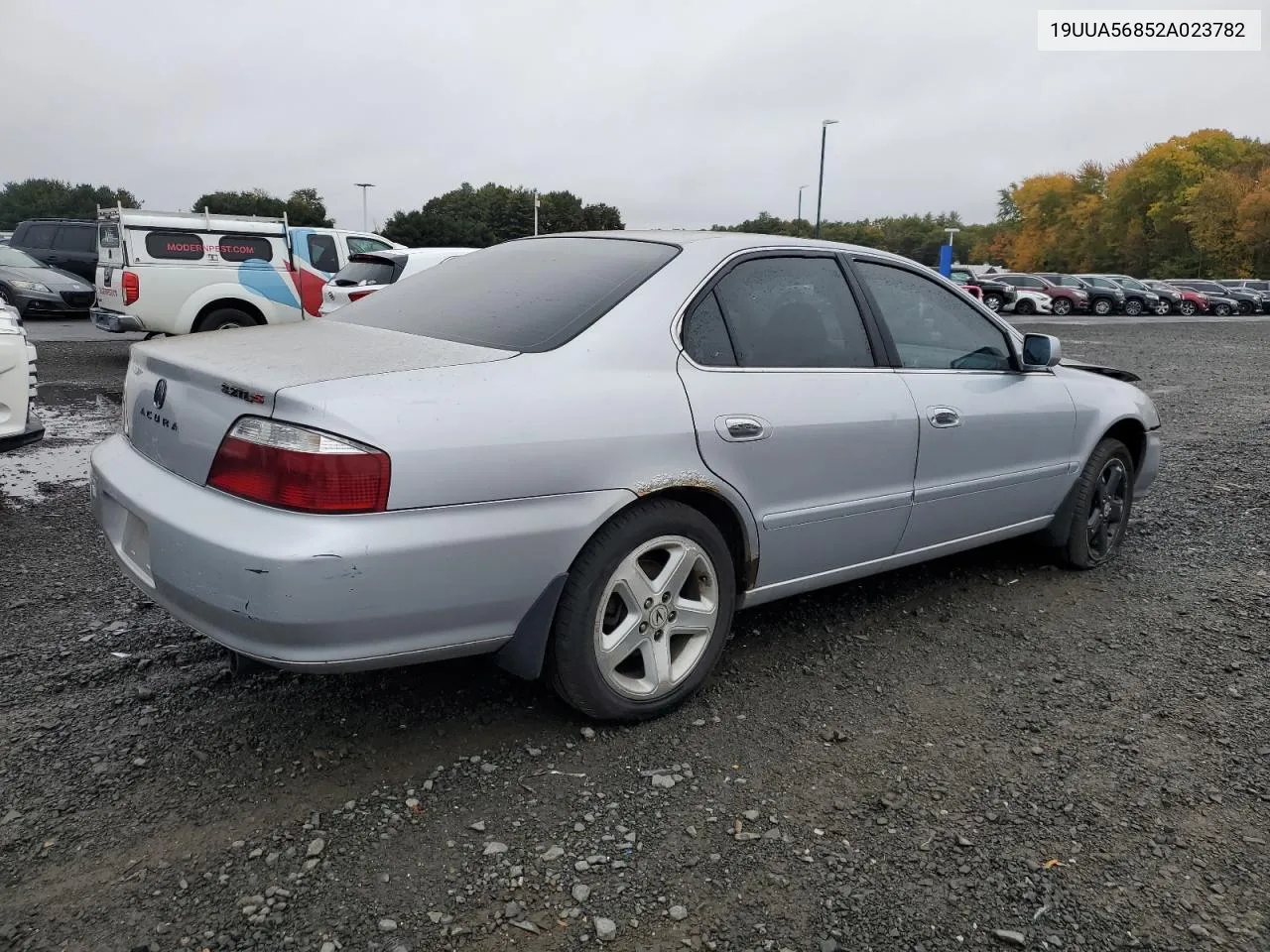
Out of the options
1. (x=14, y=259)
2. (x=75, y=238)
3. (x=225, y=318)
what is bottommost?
(x=225, y=318)

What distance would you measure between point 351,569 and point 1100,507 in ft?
12.2

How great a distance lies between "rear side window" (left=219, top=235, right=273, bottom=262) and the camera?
11.7m

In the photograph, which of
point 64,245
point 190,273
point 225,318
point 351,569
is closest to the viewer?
point 351,569

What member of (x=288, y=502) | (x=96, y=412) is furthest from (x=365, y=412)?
(x=96, y=412)

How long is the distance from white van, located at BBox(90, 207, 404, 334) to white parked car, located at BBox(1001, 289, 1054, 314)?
28728 mm

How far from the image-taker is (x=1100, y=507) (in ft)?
15.4

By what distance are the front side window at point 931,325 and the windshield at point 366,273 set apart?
27.6 feet

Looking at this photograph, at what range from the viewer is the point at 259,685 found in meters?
3.18

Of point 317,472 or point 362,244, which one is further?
point 362,244

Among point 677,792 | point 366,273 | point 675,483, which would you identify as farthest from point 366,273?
point 677,792

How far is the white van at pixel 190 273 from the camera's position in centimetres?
1122

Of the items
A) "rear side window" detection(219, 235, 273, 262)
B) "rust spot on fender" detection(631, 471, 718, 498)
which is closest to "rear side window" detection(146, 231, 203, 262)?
"rear side window" detection(219, 235, 273, 262)

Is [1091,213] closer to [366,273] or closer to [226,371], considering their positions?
[366,273]

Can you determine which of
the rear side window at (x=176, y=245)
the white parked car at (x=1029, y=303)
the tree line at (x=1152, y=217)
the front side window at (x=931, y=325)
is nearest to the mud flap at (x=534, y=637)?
the front side window at (x=931, y=325)
